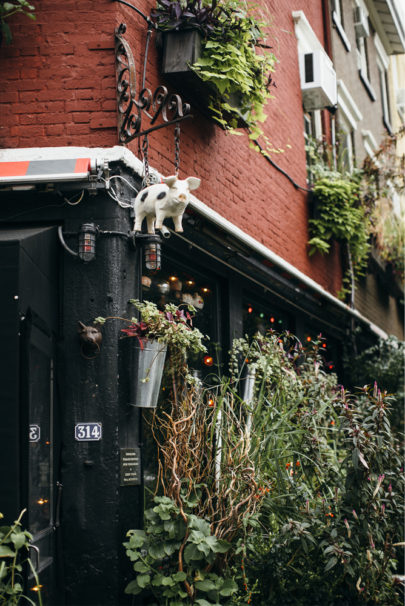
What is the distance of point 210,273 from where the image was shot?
287 inches

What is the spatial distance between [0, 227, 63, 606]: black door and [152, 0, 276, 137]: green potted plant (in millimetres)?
1929

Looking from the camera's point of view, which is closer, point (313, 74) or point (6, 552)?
point (6, 552)

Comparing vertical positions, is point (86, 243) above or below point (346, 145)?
below

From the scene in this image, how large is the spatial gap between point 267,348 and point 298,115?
4.29m

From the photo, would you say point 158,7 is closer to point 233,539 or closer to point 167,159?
point 167,159

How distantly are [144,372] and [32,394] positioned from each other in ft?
2.59

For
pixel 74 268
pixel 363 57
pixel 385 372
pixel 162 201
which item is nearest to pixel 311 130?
pixel 385 372

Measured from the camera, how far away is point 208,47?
20.2 feet

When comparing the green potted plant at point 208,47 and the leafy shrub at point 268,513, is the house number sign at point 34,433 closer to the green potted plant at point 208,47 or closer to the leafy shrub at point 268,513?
the leafy shrub at point 268,513

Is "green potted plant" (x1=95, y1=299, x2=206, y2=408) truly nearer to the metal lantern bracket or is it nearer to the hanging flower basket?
the metal lantern bracket

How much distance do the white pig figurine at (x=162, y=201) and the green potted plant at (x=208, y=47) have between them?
133 centimetres

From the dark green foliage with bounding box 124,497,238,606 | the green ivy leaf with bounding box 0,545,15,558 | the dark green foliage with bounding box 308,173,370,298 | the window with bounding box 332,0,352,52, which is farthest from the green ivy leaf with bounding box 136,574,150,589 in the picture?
the window with bounding box 332,0,352,52

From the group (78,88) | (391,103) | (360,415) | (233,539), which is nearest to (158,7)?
(78,88)

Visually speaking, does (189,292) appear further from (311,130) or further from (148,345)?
(311,130)
